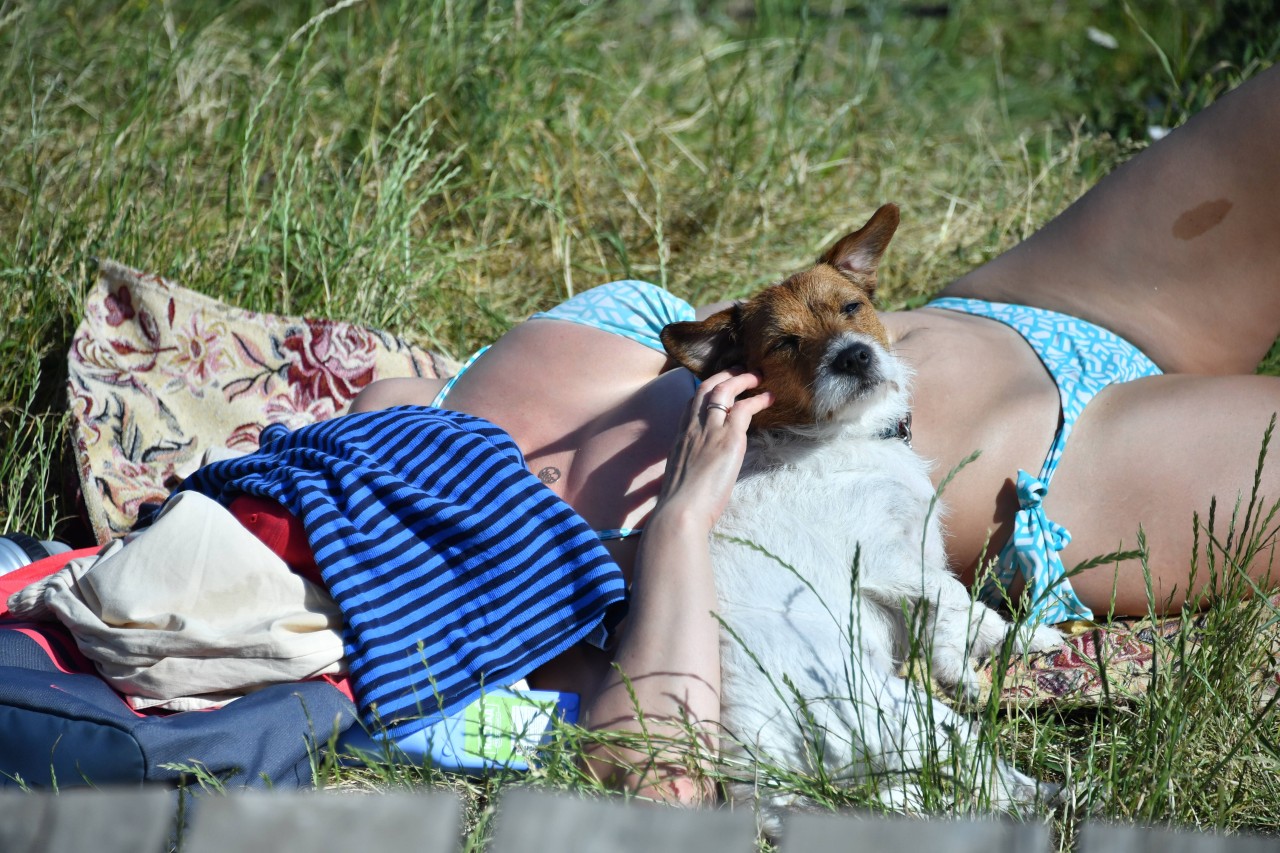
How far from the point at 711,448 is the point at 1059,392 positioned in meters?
0.99

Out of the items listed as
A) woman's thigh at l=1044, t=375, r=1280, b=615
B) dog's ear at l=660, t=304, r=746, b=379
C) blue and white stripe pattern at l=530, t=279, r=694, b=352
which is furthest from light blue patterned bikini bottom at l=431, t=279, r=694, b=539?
woman's thigh at l=1044, t=375, r=1280, b=615

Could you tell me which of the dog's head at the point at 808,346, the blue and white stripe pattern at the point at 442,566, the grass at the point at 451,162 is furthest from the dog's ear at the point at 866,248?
the grass at the point at 451,162

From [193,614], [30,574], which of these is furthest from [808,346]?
[30,574]

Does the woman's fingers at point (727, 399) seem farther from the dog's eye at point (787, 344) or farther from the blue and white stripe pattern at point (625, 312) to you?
the blue and white stripe pattern at point (625, 312)

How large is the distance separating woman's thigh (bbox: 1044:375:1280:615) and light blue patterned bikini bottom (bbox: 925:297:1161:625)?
0.06 metres

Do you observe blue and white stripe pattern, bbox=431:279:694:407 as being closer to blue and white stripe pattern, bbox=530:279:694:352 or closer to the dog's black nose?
blue and white stripe pattern, bbox=530:279:694:352

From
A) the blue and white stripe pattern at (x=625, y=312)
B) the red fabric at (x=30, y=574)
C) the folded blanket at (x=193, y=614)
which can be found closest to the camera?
the folded blanket at (x=193, y=614)

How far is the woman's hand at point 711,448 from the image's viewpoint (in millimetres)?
2232

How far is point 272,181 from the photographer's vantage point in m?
4.38

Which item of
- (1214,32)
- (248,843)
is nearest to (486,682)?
(248,843)

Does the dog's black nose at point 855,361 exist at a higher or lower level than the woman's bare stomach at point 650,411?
higher

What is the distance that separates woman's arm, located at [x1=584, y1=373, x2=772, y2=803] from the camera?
193 centimetres

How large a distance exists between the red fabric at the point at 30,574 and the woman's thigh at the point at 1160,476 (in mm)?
2397

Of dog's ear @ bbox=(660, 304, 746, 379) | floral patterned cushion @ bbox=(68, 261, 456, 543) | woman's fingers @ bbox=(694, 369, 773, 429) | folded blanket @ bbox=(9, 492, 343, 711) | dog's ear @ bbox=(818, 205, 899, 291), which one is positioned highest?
dog's ear @ bbox=(818, 205, 899, 291)
